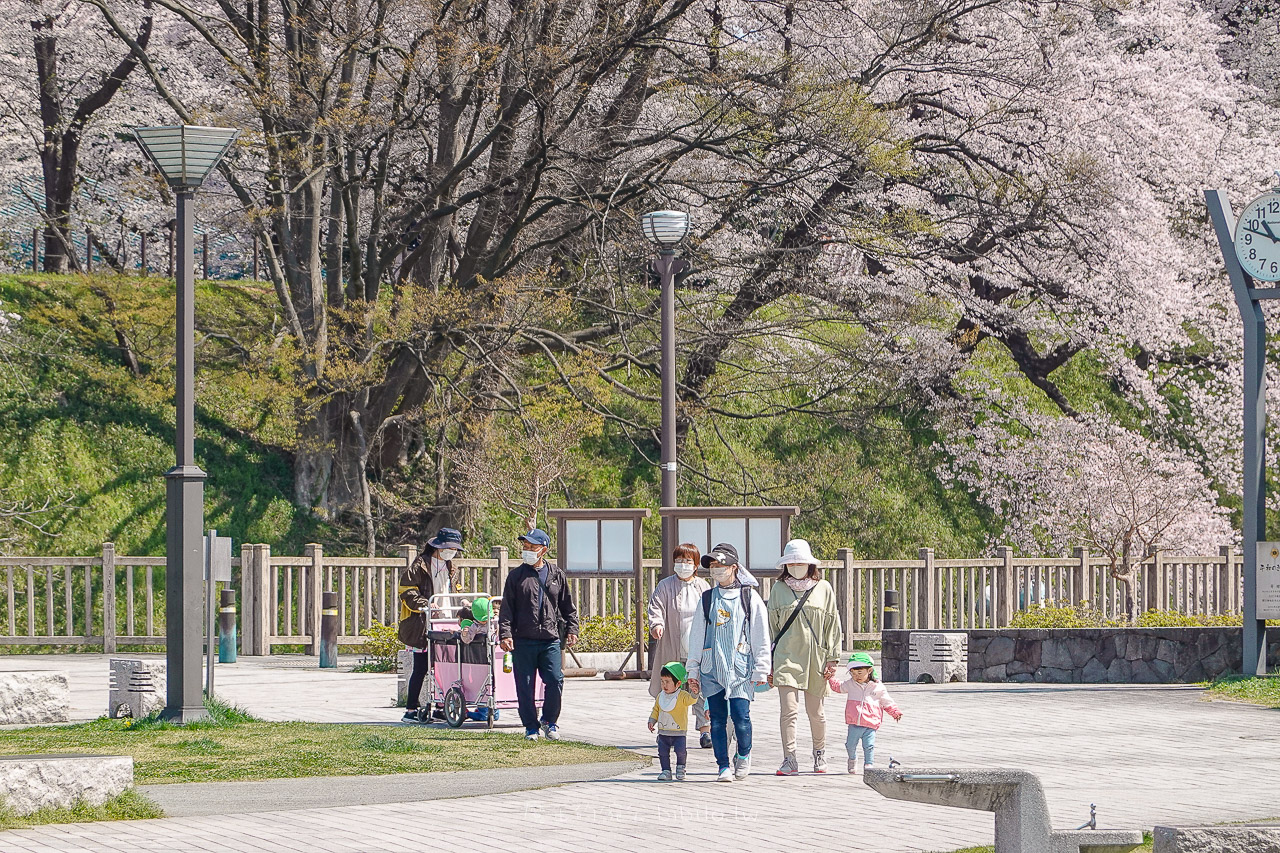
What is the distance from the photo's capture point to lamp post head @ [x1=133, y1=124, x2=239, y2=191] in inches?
559

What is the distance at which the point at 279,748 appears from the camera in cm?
1259

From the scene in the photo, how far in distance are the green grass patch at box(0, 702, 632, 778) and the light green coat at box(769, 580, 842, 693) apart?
58.8 inches

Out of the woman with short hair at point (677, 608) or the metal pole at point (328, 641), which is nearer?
the woman with short hair at point (677, 608)

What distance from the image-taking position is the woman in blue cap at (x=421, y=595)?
14.9m

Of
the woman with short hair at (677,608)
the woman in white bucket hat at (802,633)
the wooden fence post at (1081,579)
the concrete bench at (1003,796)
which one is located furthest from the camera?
the wooden fence post at (1081,579)

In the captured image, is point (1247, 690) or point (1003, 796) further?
point (1247, 690)

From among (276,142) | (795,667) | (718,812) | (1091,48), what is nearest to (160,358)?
(276,142)

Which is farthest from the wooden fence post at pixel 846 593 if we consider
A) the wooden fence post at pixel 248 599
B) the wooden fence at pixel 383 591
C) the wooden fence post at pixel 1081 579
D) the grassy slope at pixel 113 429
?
the grassy slope at pixel 113 429

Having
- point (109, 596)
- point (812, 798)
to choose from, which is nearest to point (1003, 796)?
A: point (812, 798)

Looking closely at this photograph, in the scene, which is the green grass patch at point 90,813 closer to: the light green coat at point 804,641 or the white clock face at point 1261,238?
the light green coat at point 804,641

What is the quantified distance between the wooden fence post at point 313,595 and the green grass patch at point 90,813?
14.1m

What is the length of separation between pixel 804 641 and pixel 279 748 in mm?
4021

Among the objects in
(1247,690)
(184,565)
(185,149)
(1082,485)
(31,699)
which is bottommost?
(1247,690)

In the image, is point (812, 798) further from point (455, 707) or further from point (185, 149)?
point (185, 149)
